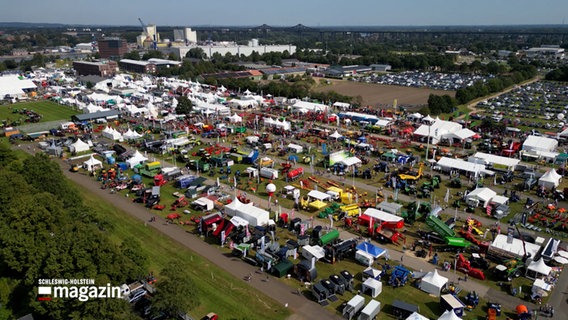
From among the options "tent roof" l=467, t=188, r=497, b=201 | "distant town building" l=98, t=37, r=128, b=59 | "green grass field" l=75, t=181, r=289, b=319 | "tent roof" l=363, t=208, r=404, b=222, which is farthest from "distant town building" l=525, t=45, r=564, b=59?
"green grass field" l=75, t=181, r=289, b=319

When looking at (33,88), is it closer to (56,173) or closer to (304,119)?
(304,119)

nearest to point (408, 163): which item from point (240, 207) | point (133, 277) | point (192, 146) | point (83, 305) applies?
point (240, 207)

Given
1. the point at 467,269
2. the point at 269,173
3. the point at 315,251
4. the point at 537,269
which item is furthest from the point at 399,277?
the point at 269,173

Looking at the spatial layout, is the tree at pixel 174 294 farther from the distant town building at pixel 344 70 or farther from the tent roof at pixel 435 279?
the distant town building at pixel 344 70

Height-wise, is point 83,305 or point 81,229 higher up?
point 81,229

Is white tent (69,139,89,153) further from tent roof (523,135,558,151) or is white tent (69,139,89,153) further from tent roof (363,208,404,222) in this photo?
tent roof (523,135,558,151)

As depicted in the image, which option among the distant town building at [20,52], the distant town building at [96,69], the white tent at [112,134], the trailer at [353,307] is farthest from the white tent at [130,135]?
the distant town building at [20,52]

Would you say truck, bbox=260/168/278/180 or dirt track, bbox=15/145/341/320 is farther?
truck, bbox=260/168/278/180
